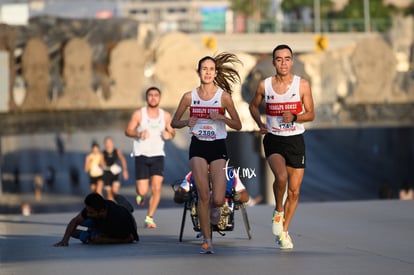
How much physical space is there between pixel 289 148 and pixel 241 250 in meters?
1.17

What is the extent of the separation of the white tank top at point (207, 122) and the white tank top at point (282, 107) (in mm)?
455

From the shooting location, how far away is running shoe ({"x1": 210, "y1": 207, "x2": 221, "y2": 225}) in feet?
46.6

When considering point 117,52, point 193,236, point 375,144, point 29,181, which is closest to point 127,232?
point 193,236

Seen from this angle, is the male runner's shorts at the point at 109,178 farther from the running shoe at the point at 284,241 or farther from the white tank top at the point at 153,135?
the running shoe at the point at 284,241

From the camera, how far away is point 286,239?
14.1 meters

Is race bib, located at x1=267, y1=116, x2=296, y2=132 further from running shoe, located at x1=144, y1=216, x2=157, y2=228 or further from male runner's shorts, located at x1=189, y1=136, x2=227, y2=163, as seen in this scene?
running shoe, located at x1=144, y1=216, x2=157, y2=228

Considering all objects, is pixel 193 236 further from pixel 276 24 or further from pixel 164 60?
pixel 276 24

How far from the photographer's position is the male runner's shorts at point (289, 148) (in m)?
13.9

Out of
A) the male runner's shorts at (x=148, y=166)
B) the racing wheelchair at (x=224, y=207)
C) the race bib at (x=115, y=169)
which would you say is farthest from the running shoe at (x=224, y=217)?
the race bib at (x=115, y=169)

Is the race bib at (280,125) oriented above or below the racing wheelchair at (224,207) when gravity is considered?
above

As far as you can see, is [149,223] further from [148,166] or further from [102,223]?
[102,223]

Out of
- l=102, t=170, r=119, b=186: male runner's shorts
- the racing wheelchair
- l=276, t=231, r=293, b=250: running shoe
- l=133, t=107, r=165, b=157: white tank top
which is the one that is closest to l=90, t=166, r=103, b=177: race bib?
l=102, t=170, r=119, b=186: male runner's shorts

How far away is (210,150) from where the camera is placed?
13984mm

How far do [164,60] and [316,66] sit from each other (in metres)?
10.2
